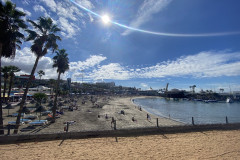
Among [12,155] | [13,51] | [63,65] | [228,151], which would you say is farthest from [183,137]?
[63,65]

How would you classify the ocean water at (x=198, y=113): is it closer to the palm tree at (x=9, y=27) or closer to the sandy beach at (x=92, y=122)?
the sandy beach at (x=92, y=122)

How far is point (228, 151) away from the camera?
6.52 m

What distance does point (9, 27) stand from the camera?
9695 mm

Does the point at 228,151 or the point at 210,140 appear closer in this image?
the point at 228,151

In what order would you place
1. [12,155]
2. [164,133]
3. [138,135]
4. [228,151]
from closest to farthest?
[12,155], [228,151], [138,135], [164,133]

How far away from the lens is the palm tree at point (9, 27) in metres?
9.39

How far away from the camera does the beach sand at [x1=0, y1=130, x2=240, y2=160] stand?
233 inches

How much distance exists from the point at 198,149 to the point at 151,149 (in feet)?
9.00

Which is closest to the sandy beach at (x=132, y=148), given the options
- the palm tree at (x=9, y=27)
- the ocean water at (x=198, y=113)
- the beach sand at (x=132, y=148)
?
the beach sand at (x=132, y=148)

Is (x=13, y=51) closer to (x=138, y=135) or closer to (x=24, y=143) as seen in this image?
(x=24, y=143)

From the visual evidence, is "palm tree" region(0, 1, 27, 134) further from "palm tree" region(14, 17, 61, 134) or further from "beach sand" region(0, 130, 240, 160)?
"beach sand" region(0, 130, 240, 160)

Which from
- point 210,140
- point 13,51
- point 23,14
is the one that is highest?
point 23,14

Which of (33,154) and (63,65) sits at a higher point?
(63,65)

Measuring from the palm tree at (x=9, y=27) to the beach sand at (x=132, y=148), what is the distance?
6092 millimetres
